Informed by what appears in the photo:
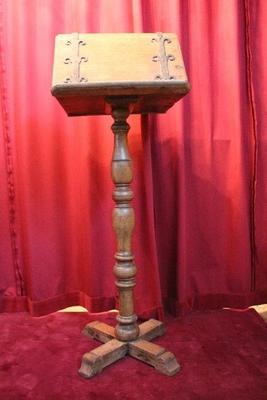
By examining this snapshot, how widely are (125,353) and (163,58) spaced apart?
1037 millimetres

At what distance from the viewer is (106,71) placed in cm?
106

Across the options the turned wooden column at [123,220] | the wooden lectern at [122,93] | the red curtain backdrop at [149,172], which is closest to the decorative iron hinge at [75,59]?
the wooden lectern at [122,93]

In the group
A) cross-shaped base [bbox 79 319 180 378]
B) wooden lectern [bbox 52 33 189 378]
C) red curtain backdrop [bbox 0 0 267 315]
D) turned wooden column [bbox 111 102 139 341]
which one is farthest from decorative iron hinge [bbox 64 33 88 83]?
cross-shaped base [bbox 79 319 180 378]

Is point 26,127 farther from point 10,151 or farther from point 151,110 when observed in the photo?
point 151,110

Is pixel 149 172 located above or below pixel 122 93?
below

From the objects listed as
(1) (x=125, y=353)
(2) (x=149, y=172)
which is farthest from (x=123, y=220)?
(1) (x=125, y=353)

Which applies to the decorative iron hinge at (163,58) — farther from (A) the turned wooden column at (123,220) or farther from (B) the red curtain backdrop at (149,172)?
(B) the red curtain backdrop at (149,172)

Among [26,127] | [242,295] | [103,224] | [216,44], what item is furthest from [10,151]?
[242,295]

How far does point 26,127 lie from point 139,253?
769 mm

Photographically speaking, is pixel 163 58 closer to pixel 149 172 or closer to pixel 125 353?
pixel 149 172

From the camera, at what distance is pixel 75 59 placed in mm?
1092

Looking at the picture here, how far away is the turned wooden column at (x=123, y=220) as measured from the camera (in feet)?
4.10

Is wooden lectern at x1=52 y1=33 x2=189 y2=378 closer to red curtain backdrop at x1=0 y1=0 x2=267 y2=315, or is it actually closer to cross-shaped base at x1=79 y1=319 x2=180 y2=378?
cross-shaped base at x1=79 y1=319 x2=180 y2=378

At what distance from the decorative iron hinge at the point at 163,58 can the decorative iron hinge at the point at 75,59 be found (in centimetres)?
23
